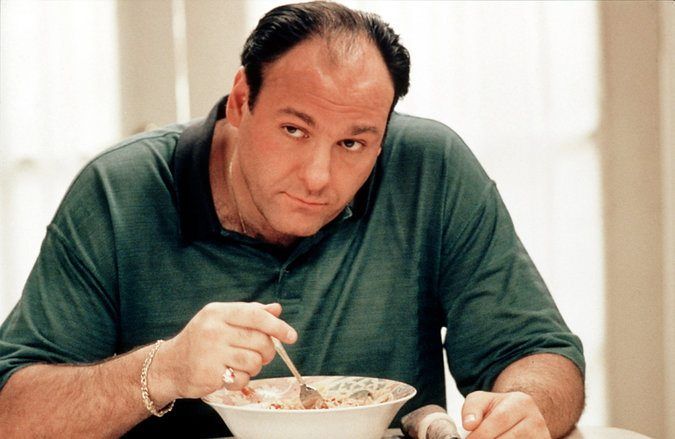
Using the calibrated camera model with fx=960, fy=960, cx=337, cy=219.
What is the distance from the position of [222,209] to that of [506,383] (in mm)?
619

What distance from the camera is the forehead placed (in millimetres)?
1581

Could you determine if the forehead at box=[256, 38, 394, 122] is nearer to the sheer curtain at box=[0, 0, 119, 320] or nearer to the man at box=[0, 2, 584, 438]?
the man at box=[0, 2, 584, 438]

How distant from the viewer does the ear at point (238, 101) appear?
1730 millimetres

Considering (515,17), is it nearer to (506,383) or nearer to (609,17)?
(609,17)

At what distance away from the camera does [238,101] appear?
1749 mm

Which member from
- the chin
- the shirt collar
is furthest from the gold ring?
the shirt collar

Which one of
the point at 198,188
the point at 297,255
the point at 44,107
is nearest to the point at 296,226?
the point at 297,255

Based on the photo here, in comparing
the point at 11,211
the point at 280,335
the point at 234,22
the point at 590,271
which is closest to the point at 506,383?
the point at 280,335

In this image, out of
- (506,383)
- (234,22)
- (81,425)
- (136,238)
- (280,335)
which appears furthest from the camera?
(234,22)

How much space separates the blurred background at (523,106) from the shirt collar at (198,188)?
1.34 metres

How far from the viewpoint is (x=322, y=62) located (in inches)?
63.5

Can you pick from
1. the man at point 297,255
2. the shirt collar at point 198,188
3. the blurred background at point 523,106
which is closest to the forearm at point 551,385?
the man at point 297,255

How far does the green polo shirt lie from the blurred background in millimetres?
1352

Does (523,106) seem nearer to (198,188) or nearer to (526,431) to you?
(198,188)
